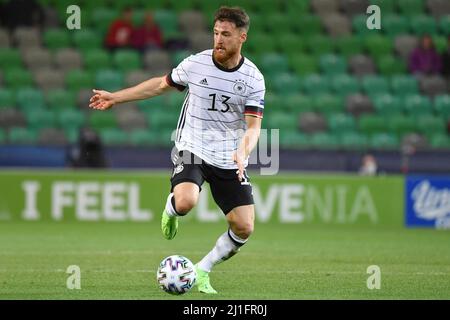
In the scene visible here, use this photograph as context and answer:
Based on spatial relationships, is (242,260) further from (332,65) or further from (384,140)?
(332,65)

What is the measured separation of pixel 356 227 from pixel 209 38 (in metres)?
5.88

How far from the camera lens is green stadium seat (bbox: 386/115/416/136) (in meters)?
20.8

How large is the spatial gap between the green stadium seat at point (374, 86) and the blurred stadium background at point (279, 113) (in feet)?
0.10

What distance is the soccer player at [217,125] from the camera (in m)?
8.85

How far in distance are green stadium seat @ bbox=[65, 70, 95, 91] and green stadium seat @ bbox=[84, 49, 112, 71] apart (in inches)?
18.4

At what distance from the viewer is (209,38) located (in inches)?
844

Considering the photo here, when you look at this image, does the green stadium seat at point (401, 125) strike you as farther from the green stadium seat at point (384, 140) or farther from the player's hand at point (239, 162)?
the player's hand at point (239, 162)

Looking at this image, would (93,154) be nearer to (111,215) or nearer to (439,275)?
(111,215)

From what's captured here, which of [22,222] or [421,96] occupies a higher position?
[421,96]

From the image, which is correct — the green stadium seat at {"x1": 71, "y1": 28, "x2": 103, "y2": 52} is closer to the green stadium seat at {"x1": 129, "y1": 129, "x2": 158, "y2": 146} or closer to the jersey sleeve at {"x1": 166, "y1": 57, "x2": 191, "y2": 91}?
the green stadium seat at {"x1": 129, "y1": 129, "x2": 158, "y2": 146}

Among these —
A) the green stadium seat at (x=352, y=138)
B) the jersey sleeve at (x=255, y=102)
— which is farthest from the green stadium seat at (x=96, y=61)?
the jersey sleeve at (x=255, y=102)

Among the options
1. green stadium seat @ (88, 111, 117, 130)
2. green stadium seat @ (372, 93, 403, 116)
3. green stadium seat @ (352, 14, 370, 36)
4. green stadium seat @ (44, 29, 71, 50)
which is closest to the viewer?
green stadium seat @ (88, 111, 117, 130)

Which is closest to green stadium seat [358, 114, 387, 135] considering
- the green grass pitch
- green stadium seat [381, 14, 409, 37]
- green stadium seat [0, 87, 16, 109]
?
green stadium seat [381, 14, 409, 37]
